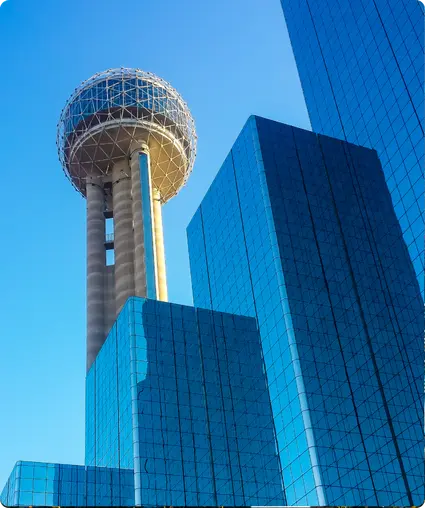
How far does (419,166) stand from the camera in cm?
7869

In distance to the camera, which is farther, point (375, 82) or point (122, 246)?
point (122, 246)

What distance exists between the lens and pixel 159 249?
115 m

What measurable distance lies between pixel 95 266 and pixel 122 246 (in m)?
5.33

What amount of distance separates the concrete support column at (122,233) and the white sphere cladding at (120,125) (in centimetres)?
390

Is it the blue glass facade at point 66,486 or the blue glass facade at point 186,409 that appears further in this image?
the blue glass facade at point 186,409

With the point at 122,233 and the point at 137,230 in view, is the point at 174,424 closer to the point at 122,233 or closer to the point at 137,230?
the point at 137,230

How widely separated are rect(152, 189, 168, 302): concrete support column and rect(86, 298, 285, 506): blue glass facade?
18793 mm

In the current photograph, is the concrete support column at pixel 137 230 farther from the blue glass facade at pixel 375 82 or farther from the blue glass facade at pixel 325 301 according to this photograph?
the blue glass facade at pixel 375 82

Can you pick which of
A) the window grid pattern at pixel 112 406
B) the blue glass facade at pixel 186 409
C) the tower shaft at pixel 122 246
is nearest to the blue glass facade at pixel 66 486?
the blue glass facade at pixel 186 409

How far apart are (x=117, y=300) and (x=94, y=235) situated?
44.9ft

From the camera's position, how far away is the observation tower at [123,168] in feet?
351

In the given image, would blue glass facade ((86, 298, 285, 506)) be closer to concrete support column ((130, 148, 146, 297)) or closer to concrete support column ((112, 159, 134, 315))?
concrete support column ((130, 148, 146, 297))

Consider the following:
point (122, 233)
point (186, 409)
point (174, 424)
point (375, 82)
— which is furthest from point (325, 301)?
point (122, 233)

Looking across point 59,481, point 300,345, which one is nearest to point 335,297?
point 300,345
